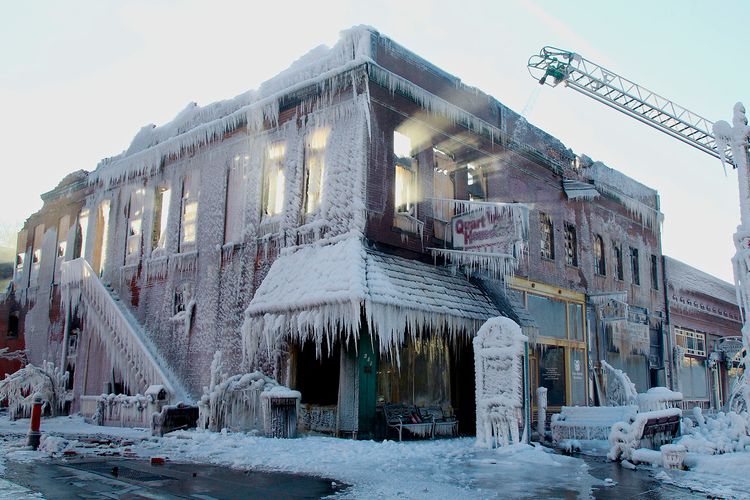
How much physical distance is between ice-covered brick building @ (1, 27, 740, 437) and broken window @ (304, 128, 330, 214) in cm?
6

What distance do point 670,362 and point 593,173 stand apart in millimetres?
8812

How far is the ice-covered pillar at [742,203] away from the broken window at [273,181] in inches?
417

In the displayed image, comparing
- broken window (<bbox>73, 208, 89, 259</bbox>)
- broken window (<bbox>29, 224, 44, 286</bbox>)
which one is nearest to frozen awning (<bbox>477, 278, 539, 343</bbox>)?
broken window (<bbox>73, 208, 89, 259</bbox>)

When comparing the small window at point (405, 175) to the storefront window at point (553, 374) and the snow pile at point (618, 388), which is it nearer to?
the storefront window at point (553, 374)

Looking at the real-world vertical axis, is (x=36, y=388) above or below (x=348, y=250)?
below

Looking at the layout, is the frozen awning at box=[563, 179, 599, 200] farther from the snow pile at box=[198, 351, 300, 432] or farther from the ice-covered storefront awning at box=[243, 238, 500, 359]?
the snow pile at box=[198, 351, 300, 432]

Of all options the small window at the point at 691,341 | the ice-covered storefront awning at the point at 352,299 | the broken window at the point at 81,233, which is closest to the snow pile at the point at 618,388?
the ice-covered storefront awning at the point at 352,299

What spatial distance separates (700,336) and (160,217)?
24846 millimetres

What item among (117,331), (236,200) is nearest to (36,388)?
(117,331)

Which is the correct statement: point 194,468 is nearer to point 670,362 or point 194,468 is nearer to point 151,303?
point 151,303

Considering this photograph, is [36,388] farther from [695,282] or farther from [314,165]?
[695,282]

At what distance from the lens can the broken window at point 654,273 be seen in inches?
1088

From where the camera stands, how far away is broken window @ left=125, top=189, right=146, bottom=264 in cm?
2238

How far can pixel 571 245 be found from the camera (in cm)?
2327
